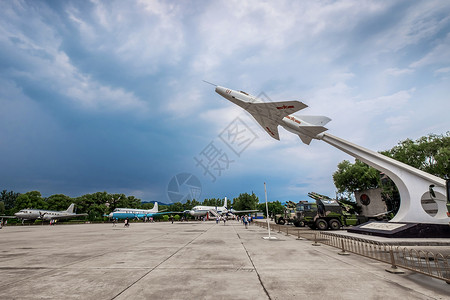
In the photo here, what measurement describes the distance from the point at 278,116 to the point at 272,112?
2.17 ft

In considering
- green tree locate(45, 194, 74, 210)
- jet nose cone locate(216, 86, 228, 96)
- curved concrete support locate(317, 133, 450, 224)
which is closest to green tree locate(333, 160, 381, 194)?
curved concrete support locate(317, 133, 450, 224)

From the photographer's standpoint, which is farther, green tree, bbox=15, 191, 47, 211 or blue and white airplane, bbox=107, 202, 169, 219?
green tree, bbox=15, 191, 47, 211

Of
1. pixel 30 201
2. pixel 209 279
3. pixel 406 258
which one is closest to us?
pixel 209 279

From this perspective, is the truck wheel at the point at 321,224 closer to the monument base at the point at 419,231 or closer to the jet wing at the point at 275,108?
the monument base at the point at 419,231

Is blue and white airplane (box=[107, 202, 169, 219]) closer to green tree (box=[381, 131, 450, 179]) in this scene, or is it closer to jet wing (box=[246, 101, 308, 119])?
jet wing (box=[246, 101, 308, 119])

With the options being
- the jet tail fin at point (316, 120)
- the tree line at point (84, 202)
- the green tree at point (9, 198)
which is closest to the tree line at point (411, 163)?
the jet tail fin at point (316, 120)

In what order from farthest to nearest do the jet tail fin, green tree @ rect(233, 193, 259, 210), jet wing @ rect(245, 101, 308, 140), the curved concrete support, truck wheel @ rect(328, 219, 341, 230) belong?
1. green tree @ rect(233, 193, 259, 210)
2. truck wheel @ rect(328, 219, 341, 230)
3. the jet tail fin
4. jet wing @ rect(245, 101, 308, 140)
5. the curved concrete support

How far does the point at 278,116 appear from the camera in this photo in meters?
20.1

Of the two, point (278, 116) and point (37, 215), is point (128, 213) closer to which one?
point (37, 215)

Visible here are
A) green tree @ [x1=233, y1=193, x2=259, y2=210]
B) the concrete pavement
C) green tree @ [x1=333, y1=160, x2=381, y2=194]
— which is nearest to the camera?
the concrete pavement

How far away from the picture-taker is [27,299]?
4.51m

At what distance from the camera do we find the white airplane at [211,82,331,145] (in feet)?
62.3

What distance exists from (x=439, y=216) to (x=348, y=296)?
14.7 m

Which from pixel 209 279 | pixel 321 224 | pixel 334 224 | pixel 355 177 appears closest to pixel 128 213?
pixel 321 224
